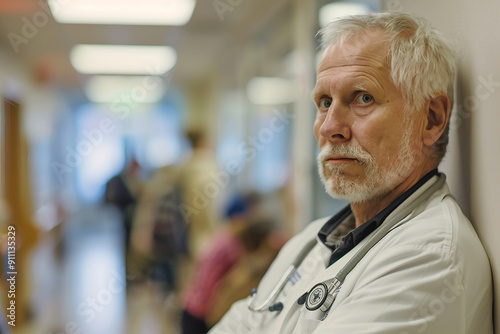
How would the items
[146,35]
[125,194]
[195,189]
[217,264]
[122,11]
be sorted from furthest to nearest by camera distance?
[146,35]
[122,11]
[125,194]
[195,189]
[217,264]

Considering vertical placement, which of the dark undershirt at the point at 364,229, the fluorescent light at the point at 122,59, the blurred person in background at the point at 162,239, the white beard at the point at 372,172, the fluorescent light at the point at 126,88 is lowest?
the blurred person in background at the point at 162,239

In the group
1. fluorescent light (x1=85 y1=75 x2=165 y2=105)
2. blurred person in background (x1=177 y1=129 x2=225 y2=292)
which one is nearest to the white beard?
blurred person in background (x1=177 y1=129 x2=225 y2=292)

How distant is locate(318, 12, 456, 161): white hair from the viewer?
1.19 m

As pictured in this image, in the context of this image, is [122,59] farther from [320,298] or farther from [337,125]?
[320,298]

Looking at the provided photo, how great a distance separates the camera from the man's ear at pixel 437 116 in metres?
1.22

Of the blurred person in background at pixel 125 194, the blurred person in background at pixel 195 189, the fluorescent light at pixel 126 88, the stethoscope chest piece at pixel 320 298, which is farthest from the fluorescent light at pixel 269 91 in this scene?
the stethoscope chest piece at pixel 320 298

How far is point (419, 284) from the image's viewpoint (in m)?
0.94

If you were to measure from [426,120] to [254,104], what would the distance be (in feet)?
16.8

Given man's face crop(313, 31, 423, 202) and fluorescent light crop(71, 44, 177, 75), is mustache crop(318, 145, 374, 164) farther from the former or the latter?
fluorescent light crop(71, 44, 177, 75)

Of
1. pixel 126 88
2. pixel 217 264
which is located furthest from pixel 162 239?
pixel 126 88

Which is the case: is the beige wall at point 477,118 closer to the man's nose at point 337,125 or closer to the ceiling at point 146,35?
the man's nose at point 337,125

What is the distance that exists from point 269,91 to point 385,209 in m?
4.80

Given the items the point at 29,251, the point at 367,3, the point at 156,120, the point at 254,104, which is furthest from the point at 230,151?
the point at 367,3

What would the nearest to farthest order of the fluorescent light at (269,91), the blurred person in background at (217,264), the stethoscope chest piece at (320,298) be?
the stethoscope chest piece at (320,298) → the blurred person in background at (217,264) → the fluorescent light at (269,91)
